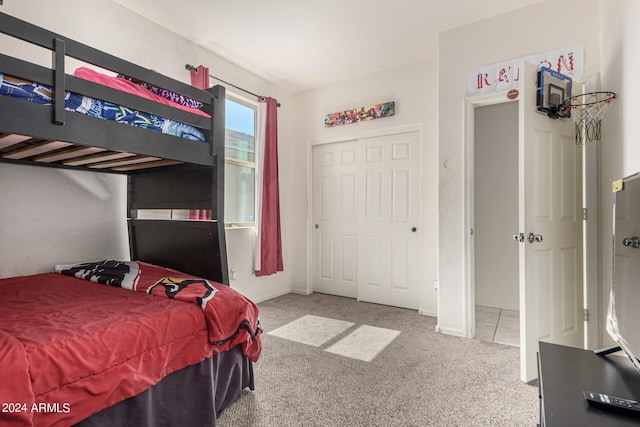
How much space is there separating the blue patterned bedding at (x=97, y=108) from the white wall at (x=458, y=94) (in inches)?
82.2

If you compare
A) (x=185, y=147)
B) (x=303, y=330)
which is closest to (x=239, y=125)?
(x=185, y=147)

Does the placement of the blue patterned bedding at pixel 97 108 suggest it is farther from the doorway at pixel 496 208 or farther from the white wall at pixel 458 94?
the doorway at pixel 496 208

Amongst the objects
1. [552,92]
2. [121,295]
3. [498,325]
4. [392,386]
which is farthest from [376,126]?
[121,295]

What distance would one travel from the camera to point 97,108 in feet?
4.61

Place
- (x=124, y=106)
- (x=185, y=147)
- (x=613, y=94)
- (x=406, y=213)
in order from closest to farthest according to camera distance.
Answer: (x=124, y=106)
(x=185, y=147)
(x=613, y=94)
(x=406, y=213)

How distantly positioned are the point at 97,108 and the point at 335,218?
118 inches

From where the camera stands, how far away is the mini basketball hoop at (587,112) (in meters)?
2.17

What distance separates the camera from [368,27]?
285 cm

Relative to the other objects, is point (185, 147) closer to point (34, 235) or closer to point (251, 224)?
point (34, 235)

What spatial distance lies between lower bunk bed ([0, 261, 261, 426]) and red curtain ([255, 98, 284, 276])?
172 cm

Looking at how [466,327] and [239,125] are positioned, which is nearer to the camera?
[466,327]

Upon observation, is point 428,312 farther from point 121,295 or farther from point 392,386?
point 121,295

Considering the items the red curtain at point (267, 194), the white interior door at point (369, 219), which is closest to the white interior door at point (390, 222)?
the white interior door at point (369, 219)

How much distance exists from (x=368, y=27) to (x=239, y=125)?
1.67 meters
